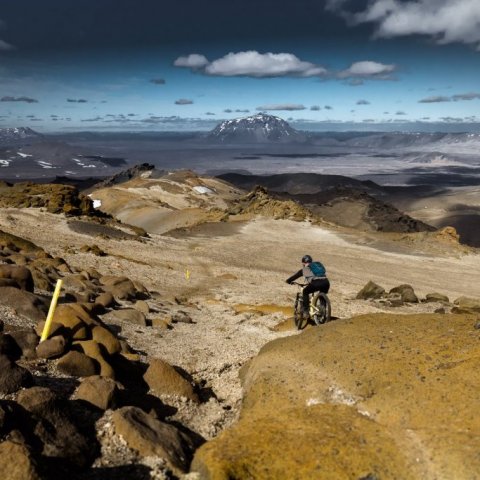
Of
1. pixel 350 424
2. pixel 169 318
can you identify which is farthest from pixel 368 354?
pixel 169 318

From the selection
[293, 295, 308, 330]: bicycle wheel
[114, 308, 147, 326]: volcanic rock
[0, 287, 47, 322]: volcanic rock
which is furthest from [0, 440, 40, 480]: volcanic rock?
[293, 295, 308, 330]: bicycle wheel

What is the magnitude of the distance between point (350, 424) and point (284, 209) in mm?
59789

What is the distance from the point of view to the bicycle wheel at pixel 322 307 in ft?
43.7

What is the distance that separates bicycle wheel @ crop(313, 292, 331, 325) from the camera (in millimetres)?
13305

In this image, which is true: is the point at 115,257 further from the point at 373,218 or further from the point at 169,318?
the point at 373,218

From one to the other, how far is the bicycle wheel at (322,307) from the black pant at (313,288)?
0.56ft

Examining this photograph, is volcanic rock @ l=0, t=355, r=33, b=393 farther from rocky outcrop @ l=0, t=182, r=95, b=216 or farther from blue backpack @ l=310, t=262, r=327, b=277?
rocky outcrop @ l=0, t=182, r=95, b=216

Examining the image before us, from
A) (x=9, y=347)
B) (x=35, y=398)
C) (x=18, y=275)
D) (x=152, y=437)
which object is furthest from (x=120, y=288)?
(x=152, y=437)

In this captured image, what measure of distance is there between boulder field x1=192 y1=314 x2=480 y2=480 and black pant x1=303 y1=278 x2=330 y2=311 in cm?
321

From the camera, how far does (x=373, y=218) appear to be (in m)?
94.7

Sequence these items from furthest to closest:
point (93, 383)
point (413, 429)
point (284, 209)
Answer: point (284, 209) → point (93, 383) → point (413, 429)

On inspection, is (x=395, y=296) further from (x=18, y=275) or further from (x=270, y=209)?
(x=270, y=209)

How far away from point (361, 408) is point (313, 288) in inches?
246

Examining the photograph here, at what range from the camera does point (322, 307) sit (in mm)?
13359
